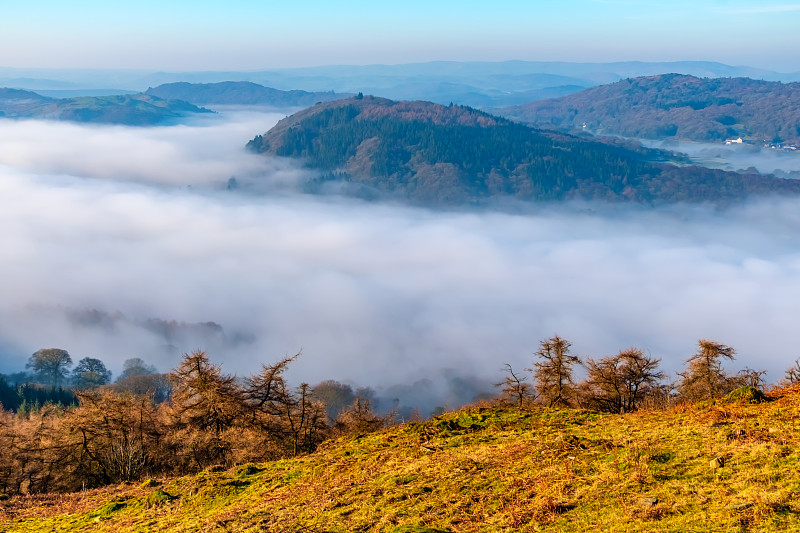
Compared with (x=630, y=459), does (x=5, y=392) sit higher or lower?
lower

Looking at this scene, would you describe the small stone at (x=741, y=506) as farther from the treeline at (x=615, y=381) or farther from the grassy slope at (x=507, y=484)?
the treeline at (x=615, y=381)

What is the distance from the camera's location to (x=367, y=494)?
74.6ft

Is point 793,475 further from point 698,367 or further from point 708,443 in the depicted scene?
point 698,367

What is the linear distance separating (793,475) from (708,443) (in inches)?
174

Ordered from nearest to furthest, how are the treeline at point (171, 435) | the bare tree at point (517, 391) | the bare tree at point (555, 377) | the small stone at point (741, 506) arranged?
the small stone at point (741, 506), the treeline at point (171, 435), the bare tree at point (517, 391), the bare tree at point (555, 377)

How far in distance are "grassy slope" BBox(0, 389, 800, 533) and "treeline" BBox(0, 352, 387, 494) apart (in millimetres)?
9716

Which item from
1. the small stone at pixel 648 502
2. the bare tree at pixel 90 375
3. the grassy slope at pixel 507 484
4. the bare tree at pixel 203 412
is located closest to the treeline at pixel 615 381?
the grassy slope at pixel 507 484

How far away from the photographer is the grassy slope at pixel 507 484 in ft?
59.4

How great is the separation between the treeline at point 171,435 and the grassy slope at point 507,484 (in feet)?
31.9

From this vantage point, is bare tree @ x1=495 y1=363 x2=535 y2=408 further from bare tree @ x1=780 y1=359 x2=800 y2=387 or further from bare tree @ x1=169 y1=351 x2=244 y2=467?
bare tree @ x1=169 y1=351 x2=244 y2=467

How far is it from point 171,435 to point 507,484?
30.9 meters

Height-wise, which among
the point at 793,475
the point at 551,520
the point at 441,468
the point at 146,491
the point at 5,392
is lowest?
the point at 5,392

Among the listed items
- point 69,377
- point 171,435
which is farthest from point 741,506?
point 69,377

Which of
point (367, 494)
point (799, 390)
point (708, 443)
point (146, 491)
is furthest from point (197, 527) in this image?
point (799, 390)
